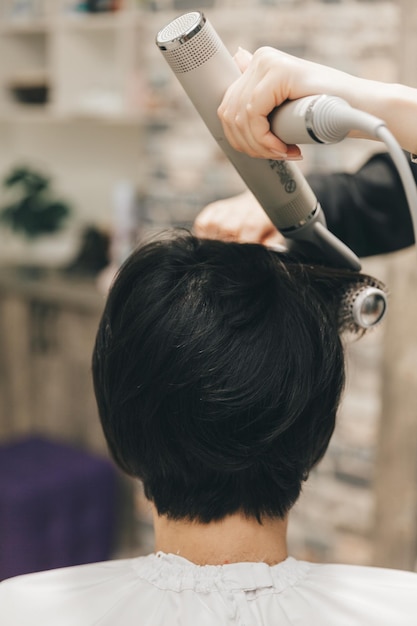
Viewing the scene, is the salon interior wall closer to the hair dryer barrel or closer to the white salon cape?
the hair dryer barrel

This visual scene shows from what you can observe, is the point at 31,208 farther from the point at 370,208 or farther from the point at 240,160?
the point at 240,160

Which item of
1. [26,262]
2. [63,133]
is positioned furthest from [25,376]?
[63,133]

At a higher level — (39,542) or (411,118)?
(411,118)

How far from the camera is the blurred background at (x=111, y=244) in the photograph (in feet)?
7.47

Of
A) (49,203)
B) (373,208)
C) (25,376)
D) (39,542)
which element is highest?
(373,208)

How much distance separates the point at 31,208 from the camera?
390cm

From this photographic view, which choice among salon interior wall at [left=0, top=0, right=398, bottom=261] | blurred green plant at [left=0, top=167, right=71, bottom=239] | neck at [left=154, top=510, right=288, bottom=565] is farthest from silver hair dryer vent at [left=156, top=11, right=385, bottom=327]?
blurred green plant at [left=0, top=167, right=71, bottom=239]

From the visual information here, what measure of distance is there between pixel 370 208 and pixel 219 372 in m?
0.56

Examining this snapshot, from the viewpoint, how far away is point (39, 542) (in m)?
3.11

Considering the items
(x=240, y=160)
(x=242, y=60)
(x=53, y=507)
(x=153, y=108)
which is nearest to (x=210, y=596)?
(x=240, y=160)

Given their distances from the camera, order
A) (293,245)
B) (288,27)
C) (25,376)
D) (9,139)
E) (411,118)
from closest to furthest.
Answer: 1. (411,118)
2. (293,245)
3. (288,27)
4. (25,376)
5. (9,139)

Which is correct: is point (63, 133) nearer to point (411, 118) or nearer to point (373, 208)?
point (373, 208)

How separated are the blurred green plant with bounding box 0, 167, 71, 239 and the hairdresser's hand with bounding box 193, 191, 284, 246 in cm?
273

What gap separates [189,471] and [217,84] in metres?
0.47
